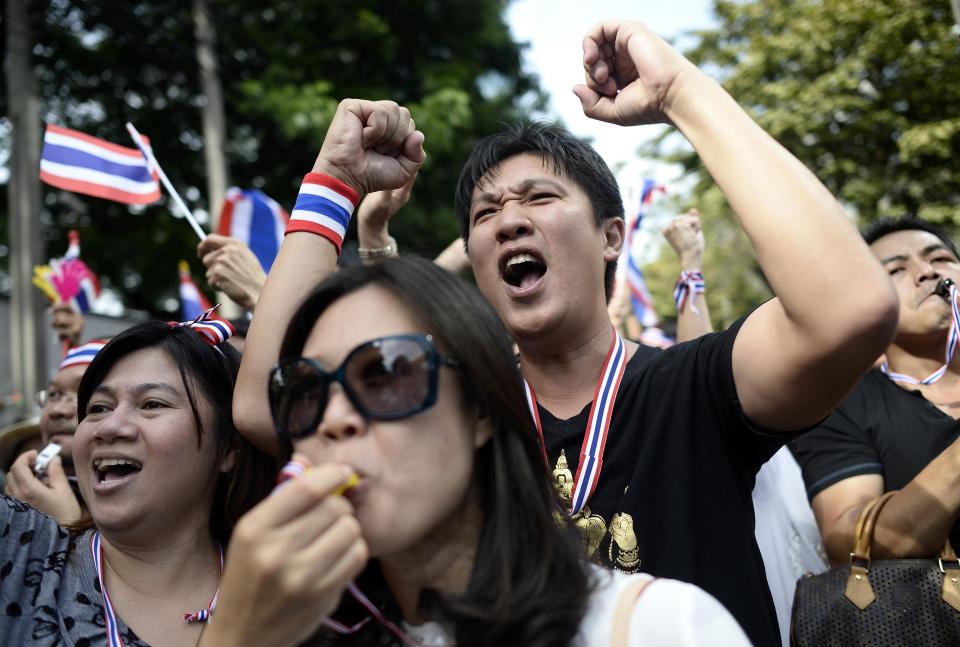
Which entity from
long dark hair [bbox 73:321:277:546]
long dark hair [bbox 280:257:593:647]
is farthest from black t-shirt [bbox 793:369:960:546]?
long dark hair [bbox 73:321:277:546]

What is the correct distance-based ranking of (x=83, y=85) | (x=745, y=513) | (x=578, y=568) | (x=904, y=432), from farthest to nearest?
(x=83, y=85), (x=904, y=432), (x=745, y=513), (x=578, y=568)

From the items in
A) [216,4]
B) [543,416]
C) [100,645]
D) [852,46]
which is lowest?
[100,645]

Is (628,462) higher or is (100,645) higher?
(628,462)

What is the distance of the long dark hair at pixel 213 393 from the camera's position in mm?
2555

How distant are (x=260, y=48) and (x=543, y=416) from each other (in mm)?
11274

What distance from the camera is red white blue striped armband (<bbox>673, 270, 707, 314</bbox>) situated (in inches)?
153

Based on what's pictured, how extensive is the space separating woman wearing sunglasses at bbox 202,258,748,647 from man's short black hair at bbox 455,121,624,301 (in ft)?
3.50

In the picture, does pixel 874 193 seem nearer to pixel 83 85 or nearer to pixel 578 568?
pixel 83 85

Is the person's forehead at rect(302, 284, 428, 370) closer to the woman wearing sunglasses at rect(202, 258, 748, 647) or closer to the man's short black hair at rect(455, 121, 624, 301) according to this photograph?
the woman wearing sunglasses at rect(202, 258, 748, 647)

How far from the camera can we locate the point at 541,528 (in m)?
1.58

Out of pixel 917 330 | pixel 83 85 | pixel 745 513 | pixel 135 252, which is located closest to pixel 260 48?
pixel 83 85

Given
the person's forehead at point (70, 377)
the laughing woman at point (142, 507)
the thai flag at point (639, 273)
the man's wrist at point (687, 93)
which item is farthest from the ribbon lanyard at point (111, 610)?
the thai flag at point (639, 273)

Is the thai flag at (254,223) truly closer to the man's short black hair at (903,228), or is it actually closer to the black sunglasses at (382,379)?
the man's short black hair at (903,228)

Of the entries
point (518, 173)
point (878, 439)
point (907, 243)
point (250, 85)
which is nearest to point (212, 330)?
point (518, 173)
